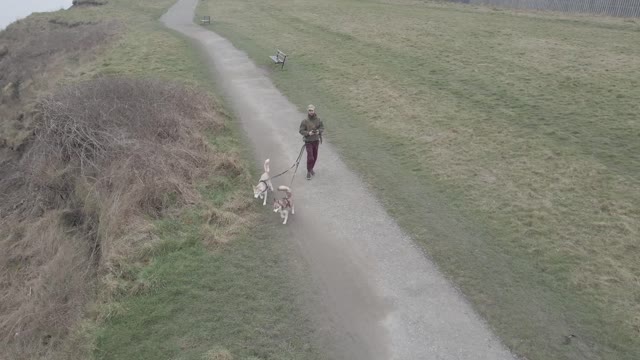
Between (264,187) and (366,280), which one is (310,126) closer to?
(264,187)

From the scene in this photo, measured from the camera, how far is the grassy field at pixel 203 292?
310 inches

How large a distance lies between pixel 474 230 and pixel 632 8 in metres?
23.2

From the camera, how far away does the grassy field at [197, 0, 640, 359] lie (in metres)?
8.74

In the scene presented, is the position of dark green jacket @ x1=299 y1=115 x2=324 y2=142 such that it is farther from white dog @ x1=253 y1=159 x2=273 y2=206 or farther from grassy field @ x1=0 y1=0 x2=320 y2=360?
grassy field @ x1=0 y1=0 x2=320 y2=360

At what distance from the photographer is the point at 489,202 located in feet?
37.9

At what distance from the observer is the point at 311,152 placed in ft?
40.9

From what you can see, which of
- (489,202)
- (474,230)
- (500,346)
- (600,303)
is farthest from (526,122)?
(500,346)

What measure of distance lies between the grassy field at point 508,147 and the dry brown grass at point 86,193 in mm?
→ 4968

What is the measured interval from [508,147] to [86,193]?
1186 centimetres

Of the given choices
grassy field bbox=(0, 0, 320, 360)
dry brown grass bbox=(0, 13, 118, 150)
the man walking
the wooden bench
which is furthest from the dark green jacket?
the wooden bench

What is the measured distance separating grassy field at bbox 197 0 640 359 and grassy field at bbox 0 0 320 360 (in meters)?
3.43

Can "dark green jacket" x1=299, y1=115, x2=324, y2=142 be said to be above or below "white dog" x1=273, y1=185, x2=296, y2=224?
above

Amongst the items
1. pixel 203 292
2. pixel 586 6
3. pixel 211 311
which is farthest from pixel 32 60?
pixel 586 6

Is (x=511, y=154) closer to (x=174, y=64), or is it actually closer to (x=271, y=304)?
(x=271, y=304)
